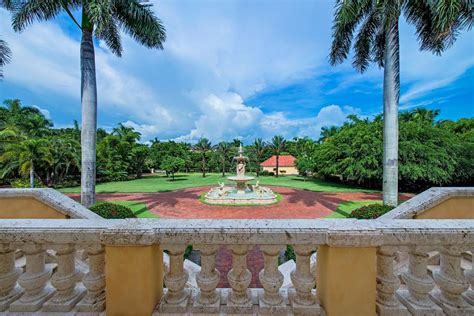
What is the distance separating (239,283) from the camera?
5.77ft

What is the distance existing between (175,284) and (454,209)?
5.99 meters

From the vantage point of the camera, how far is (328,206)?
1498cm

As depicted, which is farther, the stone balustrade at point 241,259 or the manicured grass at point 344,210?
the manicured grass at point 344,210

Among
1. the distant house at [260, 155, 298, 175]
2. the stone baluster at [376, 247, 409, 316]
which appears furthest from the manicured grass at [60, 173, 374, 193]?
the stone baluster at [376, 247, 409, 316]

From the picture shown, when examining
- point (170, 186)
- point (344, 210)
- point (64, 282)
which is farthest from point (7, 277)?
point (170, 186)

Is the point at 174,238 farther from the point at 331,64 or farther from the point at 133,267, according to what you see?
the point at 331,64

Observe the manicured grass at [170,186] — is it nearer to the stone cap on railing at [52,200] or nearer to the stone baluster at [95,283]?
the stone cap on railing at [52,200]

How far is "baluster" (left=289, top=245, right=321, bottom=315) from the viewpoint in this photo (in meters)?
1.71

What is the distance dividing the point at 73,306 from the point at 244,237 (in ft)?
5.39

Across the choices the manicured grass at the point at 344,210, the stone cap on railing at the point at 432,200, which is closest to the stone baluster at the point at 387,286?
the stone cap on railing at the point at 432,200

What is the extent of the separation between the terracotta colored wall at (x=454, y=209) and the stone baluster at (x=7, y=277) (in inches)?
260

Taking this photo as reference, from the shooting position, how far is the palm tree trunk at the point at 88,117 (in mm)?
8297

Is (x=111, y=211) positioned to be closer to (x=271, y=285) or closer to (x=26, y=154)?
(x=271, y=285)

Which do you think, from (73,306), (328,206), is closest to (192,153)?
(328,206)
